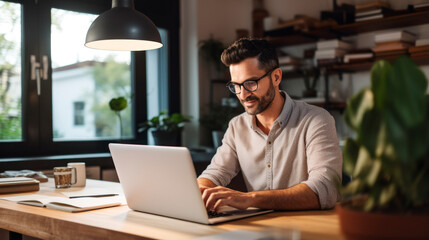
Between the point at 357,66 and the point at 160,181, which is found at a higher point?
the point at 357,66

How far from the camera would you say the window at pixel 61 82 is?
3.25 meters

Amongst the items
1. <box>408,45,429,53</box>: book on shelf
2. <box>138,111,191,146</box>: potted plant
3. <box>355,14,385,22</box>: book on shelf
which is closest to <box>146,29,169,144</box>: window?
<box>138,111,191,146</box>: potted plant

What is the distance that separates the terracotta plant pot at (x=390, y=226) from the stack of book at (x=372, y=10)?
3.11m

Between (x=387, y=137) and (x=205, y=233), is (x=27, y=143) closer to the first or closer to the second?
(x=205, y=233)

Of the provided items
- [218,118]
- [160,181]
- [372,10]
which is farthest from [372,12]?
[160,181]

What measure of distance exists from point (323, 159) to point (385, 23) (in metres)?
2.40

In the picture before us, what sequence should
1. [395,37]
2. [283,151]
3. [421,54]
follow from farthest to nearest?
[395,37] < [421,54] < [283,151]

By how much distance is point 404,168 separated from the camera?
0.77m

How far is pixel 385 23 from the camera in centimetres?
366

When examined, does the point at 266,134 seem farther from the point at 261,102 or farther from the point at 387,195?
the point at 387,195

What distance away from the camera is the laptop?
124 centimetres

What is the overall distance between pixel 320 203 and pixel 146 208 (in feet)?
1.90

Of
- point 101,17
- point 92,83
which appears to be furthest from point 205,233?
point 92,83

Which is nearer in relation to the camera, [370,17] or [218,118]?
[370,17]
